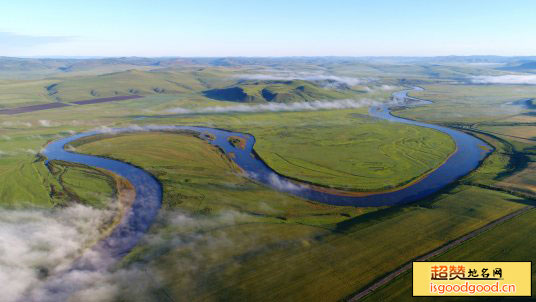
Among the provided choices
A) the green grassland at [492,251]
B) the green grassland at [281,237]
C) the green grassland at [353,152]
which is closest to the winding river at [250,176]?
the green grassland at [281,237]

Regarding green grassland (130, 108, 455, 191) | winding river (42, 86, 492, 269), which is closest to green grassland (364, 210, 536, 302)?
winding river (42, 86, 492, 269)

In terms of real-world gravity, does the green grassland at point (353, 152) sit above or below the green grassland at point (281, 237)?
above

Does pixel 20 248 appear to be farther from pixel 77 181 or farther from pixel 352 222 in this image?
pixel 352 222

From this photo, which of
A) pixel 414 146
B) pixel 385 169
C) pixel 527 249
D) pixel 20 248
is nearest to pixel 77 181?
pixel 20 248

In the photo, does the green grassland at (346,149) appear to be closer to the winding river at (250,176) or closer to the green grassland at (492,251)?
the winding river at (250,176)

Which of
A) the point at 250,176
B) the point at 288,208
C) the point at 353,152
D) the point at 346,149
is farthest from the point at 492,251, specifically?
the point at 346,149
